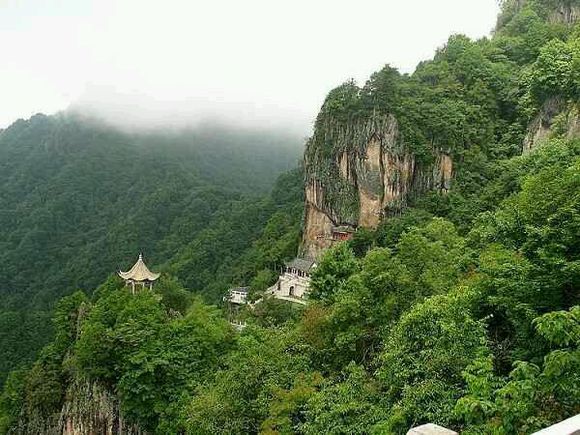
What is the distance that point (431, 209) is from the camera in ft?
123

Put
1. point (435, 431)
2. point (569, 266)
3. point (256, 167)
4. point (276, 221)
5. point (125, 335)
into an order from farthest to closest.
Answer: point (256, 167) < point (276, 221) < point (125, 335) < point (569, 266) < point (435, 431)

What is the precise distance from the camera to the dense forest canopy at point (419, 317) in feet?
32.3

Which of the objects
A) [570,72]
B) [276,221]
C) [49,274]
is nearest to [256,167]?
[49,274]

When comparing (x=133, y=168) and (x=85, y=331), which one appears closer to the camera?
(x=85, y=331)

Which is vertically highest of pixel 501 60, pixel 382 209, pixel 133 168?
pixel 501 60

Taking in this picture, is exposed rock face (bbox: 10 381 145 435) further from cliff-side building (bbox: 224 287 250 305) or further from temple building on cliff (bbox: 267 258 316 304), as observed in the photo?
cliff-side building (bbox: 224 287 250 305)

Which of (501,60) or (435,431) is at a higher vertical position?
(501,60)

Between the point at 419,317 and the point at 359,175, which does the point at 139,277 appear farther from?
the point at 419,317

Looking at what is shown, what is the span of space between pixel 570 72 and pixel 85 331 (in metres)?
27.7

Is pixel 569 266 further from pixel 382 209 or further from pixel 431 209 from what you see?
pixel 382 209

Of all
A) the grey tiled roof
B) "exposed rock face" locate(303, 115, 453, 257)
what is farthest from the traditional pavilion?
"exposed rock face" locate(303, 115, 453, 257)

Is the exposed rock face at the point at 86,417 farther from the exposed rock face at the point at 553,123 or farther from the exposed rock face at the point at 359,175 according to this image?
the exposed rock face at the point at 553,123

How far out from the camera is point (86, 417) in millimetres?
24234

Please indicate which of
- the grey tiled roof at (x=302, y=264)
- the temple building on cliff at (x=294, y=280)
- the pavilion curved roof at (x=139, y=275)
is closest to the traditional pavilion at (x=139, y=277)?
the pavilion curved roof at (x=139, y=275)
